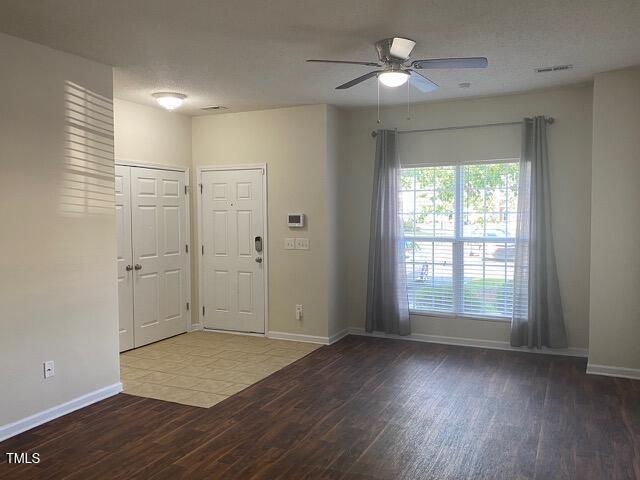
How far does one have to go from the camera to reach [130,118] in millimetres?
5641

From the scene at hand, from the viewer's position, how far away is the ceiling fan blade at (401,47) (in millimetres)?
3543

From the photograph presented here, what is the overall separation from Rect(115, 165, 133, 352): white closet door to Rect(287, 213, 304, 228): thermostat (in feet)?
5.60

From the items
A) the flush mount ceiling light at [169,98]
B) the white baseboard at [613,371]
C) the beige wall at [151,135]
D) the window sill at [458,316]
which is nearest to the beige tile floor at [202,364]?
the window sill at [458,316]

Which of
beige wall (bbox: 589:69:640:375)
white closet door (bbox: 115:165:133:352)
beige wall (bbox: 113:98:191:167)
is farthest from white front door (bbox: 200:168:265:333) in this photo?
beige wall (bbox: 589:69:640:375)

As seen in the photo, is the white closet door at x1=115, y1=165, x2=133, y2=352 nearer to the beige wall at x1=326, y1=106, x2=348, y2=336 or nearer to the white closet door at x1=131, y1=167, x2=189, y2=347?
the white closet door at x1=131, y1=167, x2=189, y2=347

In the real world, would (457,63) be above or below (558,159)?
above

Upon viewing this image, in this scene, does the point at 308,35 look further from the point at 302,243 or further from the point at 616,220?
the point at 616,220

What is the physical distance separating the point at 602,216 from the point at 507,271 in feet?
3.80

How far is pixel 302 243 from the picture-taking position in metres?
6.07

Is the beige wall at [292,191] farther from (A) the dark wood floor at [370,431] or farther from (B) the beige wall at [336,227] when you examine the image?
(A) the dark wood floor at [370,431]

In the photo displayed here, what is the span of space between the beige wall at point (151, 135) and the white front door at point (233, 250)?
0.45 metres

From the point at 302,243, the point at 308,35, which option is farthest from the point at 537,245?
the point at 308,35

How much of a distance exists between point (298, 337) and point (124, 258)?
207 cm

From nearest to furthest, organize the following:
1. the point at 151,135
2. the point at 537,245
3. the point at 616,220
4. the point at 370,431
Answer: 1. the point at 370,431
2. the point at 616,220
3. the point at 537,245
4. the point at 151,135
